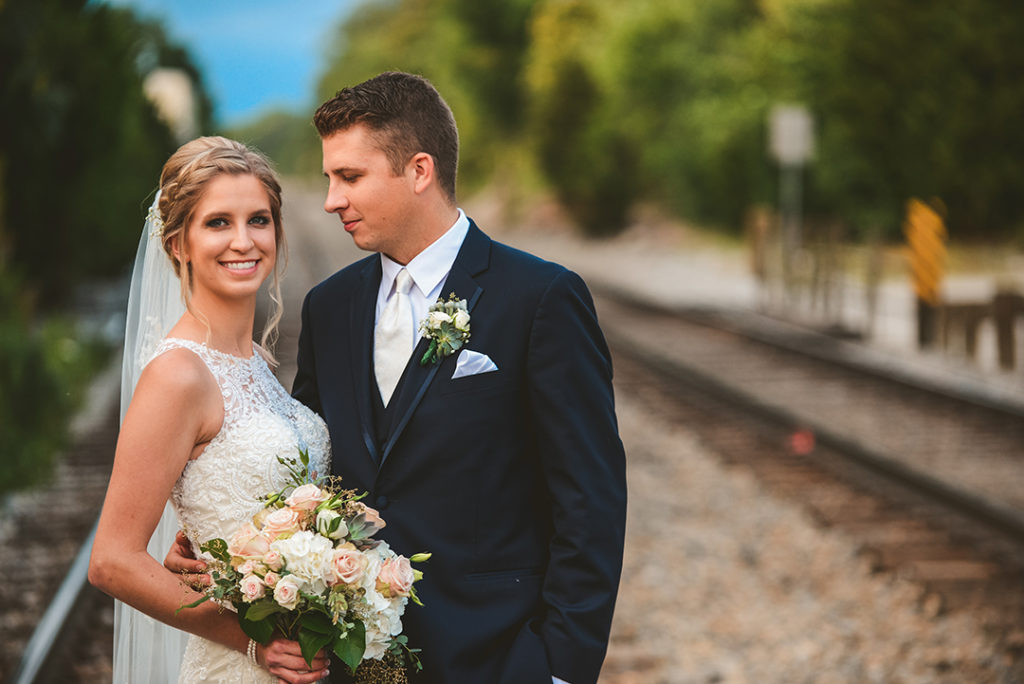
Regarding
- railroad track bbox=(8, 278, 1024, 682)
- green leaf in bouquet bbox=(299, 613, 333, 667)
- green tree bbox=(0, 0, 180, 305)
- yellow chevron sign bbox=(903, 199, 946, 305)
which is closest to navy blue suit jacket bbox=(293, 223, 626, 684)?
green leaf in bouquet bbox=(299, 613, 333, 667)

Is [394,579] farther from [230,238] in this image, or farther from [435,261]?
[230,238]

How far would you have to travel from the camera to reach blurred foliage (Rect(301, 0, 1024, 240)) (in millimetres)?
22453

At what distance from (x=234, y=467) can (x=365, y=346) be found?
409mm

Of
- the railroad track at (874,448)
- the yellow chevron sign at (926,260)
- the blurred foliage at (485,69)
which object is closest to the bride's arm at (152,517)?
the railroad track at (874,448)

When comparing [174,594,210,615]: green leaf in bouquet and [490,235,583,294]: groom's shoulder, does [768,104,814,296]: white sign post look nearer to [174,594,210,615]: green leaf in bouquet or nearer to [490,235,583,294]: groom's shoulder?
[490,235,583,294]: groom's shoulder

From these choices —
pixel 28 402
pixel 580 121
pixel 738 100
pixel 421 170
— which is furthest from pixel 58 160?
pixel 580 121

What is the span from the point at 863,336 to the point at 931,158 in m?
8.96

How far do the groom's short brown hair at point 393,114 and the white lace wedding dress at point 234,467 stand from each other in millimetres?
633

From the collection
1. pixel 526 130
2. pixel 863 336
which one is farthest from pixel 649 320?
pixel 526 130

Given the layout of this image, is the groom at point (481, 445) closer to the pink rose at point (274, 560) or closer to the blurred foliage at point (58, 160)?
the pink rose at point (274, 560)

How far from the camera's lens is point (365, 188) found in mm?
2447

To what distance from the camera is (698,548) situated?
278 inches

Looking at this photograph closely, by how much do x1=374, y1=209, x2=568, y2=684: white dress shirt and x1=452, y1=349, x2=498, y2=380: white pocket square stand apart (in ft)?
0.52

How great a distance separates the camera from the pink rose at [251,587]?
2162 mm
